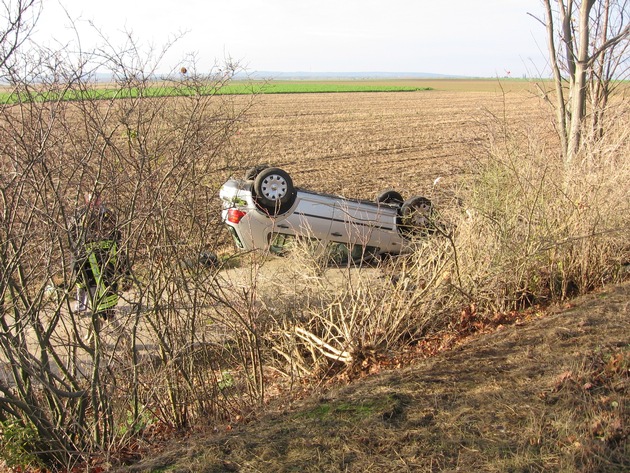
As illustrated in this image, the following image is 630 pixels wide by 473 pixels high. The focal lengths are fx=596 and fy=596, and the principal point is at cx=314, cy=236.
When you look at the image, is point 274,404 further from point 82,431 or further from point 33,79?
point 33,79

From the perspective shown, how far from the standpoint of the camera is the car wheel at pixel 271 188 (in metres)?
8.20

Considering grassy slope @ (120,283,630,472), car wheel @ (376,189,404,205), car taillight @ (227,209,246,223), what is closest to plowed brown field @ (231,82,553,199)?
car taillight @ (227,209,246,223)

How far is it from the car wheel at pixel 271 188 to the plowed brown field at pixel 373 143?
438mm

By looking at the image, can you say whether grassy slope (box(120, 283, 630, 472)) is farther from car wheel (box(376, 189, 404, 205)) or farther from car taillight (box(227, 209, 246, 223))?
car wheel (box(376, 189, 404, 205))

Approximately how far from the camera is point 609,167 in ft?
24.8

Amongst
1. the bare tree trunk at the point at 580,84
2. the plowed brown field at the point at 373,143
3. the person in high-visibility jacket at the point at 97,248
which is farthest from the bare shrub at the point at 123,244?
the bare tree trunk at the point at 580,84

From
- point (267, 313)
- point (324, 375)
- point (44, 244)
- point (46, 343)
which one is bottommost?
point (324, 375)

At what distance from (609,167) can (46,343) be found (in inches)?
267

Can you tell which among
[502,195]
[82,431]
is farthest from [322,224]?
[82,431]

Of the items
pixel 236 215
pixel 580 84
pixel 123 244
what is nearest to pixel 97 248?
pixel 123 244

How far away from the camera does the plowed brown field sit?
1346cm

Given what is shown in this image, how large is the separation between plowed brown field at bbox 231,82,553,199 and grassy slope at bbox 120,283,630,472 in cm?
340

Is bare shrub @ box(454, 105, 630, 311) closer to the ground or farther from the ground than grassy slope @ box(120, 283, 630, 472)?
farther from the ground

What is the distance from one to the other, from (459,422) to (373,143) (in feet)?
71.0
